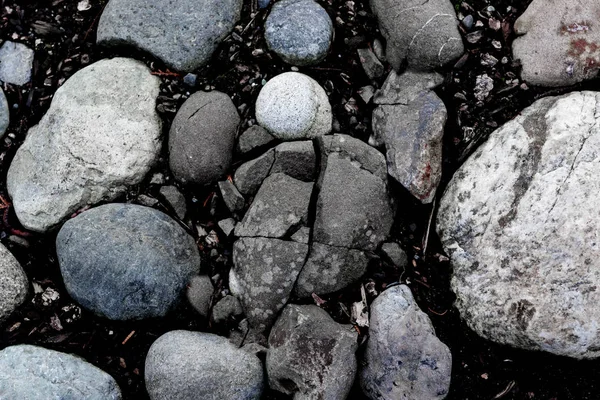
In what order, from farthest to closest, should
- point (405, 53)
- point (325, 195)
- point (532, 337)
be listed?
point (405, 53) < point (325, 195) < point (532, 337)

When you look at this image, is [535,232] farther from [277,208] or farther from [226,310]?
[226,310]

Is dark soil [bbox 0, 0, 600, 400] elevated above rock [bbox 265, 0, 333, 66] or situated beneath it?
situated beneath

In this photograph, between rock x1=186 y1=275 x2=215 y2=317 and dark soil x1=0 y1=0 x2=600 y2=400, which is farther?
rock x1=186 y1=275 x2=215 y2=317

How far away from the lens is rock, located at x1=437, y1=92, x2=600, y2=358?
2785 millimetres

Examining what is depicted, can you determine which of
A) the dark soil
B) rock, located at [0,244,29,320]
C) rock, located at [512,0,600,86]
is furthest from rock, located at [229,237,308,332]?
rock, located at [512,0,600,86]

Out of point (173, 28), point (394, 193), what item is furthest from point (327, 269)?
point (173, 28)

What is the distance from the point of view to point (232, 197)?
3209mm

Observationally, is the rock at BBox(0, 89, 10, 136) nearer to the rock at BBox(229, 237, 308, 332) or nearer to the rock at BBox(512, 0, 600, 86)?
the rock at BBox(229, 237, 308, 332)

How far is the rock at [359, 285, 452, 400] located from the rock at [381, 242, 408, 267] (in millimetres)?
212

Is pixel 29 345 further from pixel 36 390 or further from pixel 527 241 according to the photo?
pixel 527 241

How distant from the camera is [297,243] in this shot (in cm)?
302

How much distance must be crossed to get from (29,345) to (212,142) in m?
1.40

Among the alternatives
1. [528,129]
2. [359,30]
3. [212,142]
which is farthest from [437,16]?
[212,142]

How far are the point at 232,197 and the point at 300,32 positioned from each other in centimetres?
97
